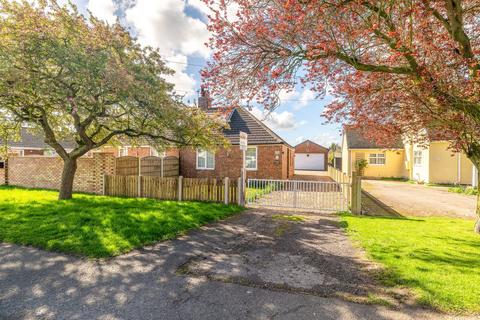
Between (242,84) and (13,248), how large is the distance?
6196 millimetres

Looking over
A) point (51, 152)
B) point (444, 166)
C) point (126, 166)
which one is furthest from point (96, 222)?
point (444, 166)

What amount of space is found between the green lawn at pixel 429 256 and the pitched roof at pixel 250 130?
11.1 meters

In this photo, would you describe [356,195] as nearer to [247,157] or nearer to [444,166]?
[247,157]

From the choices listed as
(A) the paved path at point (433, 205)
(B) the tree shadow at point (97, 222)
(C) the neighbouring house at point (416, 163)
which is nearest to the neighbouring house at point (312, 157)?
(C) the neighbouring house at point (416, 163)

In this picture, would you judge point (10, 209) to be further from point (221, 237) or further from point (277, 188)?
point (277, 188)

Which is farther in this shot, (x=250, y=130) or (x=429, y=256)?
Result: (x=250, y=130)

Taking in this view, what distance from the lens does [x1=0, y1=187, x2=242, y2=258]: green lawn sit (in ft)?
19.2

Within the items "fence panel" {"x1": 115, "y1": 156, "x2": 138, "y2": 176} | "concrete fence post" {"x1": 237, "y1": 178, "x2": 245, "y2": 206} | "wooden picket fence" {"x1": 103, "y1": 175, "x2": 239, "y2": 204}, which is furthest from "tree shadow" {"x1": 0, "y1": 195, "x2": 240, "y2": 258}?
"fence panel" {"x1": 115, "y1": 156, "x2": 138, "y2": 176}

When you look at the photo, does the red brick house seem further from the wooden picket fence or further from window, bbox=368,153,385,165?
window, bbox=368,153,385,165

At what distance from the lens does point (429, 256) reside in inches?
215

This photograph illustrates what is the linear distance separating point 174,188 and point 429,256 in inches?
375

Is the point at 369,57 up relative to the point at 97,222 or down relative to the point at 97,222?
up

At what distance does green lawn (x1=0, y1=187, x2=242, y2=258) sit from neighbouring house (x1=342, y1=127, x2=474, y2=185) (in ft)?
41.6

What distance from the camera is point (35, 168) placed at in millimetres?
16078
